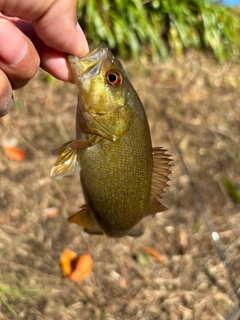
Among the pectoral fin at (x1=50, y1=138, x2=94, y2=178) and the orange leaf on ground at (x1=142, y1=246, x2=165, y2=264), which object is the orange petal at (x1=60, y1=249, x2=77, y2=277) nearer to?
the orange leaf on ground at (x1=142, y1=246, x2=165, y2=264)

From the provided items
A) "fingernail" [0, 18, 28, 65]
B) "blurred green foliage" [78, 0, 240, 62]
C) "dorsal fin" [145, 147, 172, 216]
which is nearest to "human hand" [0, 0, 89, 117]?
"fingernail" [0, 18, 28, 65]

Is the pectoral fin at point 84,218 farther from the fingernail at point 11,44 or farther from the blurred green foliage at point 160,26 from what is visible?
the blurred green foliage at point 160,26

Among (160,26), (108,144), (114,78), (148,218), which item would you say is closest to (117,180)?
(108,144)

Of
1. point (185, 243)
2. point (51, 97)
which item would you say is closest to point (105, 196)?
point (185, 243)

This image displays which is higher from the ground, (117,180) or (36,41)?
(36,41)

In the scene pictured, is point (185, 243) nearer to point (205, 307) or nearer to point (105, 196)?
point (205, 307)

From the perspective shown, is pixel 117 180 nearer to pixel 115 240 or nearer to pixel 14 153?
pixel 115 240
